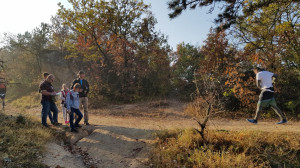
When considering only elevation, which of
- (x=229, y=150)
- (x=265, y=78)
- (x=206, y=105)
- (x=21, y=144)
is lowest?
(x=229, y=150)

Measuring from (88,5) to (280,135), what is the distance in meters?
14.9

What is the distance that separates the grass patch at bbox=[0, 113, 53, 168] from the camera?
398 centimetres

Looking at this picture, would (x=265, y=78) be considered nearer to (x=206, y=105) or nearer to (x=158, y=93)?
(x=206, y=105)

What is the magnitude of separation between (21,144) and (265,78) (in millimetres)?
7937

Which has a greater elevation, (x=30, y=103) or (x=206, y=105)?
(x=206, y=105)

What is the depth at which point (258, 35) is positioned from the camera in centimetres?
1118

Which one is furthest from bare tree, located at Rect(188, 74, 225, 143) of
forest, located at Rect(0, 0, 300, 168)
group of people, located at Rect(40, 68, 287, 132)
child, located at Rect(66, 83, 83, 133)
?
child, located at Rect(66, 83, 83, 133)

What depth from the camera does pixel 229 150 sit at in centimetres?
Answer: 463

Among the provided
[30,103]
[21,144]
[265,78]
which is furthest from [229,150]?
[30,103]

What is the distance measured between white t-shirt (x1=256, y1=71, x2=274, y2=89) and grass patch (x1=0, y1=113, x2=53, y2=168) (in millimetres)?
6982

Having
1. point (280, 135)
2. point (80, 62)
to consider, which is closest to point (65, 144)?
point (280, 135)

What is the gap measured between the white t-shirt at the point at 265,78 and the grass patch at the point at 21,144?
22.9 feet

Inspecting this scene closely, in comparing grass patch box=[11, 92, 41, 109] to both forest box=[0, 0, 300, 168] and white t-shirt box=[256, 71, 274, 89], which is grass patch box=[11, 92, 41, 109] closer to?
forest box=[0, 0, 300, 168]

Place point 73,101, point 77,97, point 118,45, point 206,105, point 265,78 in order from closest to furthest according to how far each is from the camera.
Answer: point 265,78 < point 73,101 < point 77,97 < point 206,105 < point 118,45
